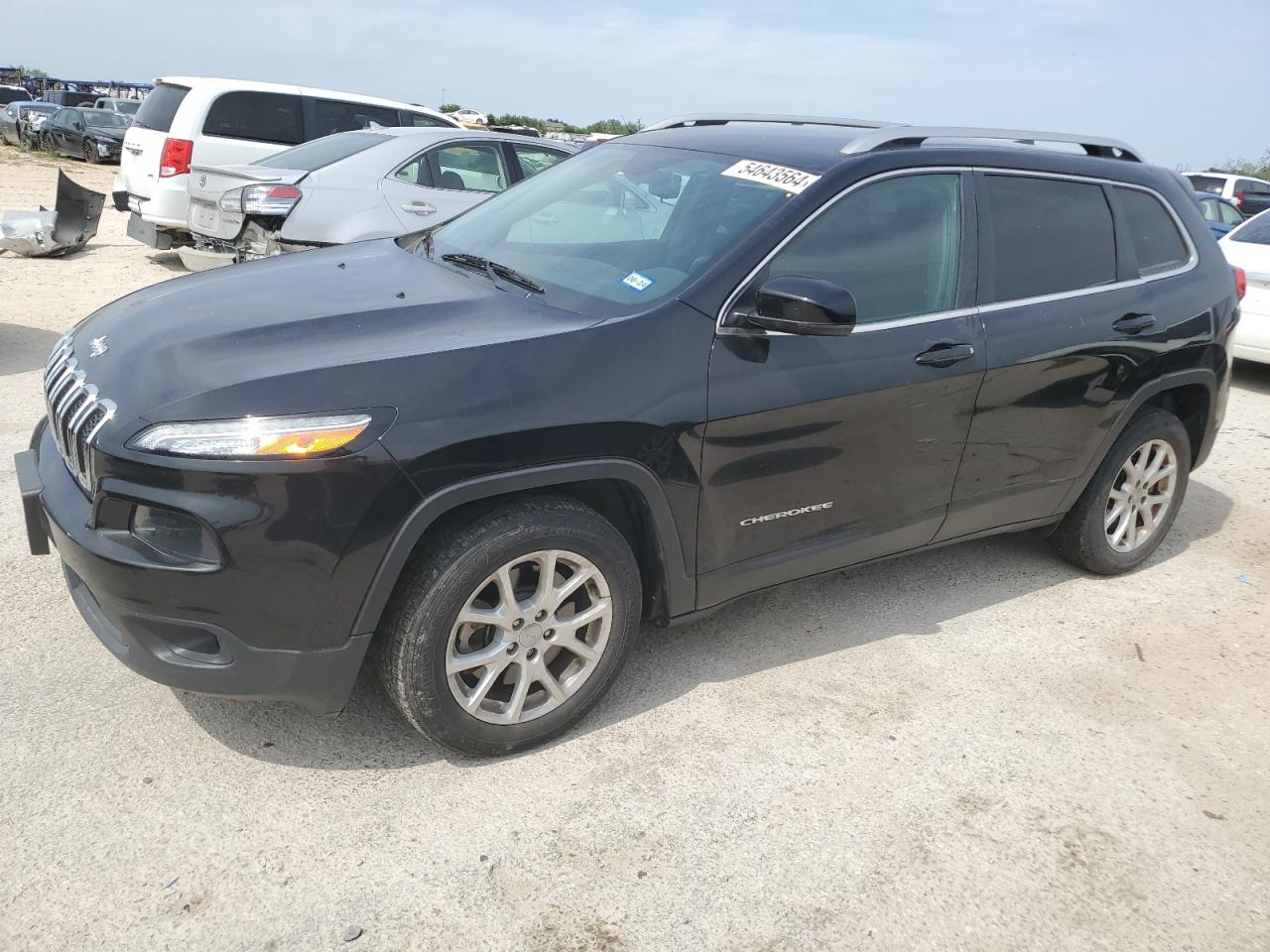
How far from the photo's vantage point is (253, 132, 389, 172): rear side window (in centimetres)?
783

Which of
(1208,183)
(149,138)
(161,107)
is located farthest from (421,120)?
(1208,183)

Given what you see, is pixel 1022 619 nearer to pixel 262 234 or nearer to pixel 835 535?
pixel 835 535

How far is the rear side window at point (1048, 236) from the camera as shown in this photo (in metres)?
3.69

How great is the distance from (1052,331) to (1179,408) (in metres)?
1.25

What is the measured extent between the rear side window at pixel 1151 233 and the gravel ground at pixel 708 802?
154 centimetres

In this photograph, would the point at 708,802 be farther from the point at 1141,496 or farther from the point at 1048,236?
the point at 1141,496

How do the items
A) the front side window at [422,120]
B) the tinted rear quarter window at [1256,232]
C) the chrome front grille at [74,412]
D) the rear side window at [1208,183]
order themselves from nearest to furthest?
the chrome front grille at [74,412], the tinted rear quarter window at [1256,232], the front side window at [422,120], the rear side window at [1208,183]

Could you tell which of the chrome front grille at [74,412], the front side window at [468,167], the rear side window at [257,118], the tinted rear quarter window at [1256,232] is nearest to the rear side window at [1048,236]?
the chrome front grille at [74,412]

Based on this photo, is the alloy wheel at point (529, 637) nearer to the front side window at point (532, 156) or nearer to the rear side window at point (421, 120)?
the front side window at point (532, 156)

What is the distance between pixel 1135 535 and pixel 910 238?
2.00 meters

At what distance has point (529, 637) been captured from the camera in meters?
2.86

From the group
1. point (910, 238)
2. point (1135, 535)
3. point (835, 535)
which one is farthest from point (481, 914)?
point (1135, 535)

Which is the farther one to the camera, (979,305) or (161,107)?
(161,107)

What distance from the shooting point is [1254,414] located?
760 cm
